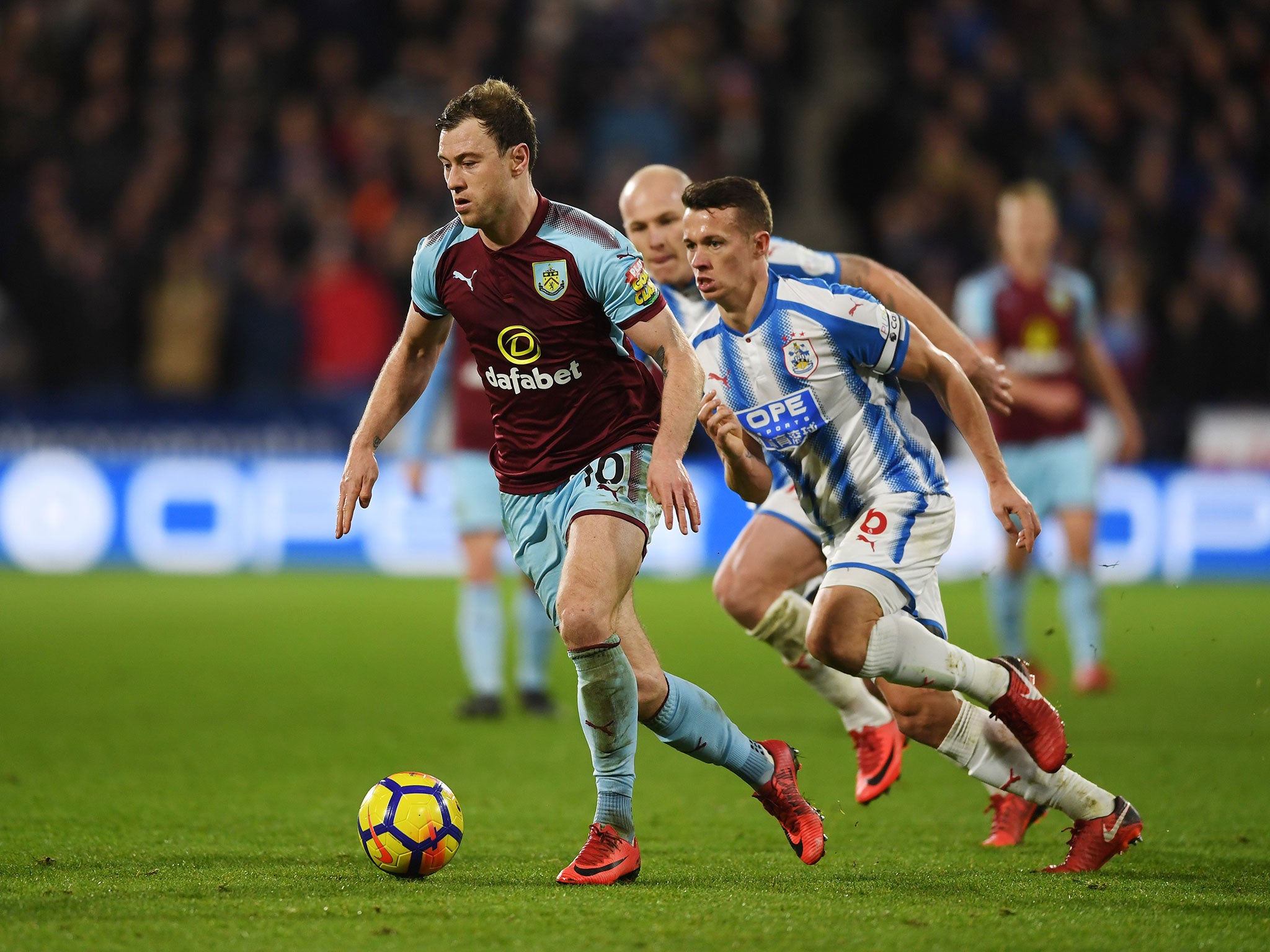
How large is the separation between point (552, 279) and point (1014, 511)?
56.5 inches

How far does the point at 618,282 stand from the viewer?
4.59 metres

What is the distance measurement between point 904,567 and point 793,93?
13530 millimetres

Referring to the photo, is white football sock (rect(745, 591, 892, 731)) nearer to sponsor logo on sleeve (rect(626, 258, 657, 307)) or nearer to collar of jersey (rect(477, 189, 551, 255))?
sponsor logo on sleeve (rect(626, 258, 657, 307))

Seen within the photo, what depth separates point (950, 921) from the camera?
4.06 metres

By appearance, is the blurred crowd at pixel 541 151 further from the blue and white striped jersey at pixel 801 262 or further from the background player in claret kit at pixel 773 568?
the blue and white striped jersey at pixel 801 262

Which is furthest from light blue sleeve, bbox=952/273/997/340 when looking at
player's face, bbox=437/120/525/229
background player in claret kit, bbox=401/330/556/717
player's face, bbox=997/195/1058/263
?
player's face, bbox=437/120/525/229

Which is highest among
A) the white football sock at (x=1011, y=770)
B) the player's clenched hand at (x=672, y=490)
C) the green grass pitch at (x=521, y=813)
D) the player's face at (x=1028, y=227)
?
the player's face at (x=1028, y=227)

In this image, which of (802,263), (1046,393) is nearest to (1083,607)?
(1046,393)

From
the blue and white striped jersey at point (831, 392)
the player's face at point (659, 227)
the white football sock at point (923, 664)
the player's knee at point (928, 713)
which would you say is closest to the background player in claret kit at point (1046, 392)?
the player's face at point (659, 227)

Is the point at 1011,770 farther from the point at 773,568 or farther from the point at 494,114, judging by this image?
the point at 494,114

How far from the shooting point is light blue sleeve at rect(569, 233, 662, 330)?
4590 mm

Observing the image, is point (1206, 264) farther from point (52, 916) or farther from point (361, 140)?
point (52, 916)

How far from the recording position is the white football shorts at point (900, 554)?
16.0ft

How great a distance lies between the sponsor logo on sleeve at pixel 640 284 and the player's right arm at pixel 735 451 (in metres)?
0.32
